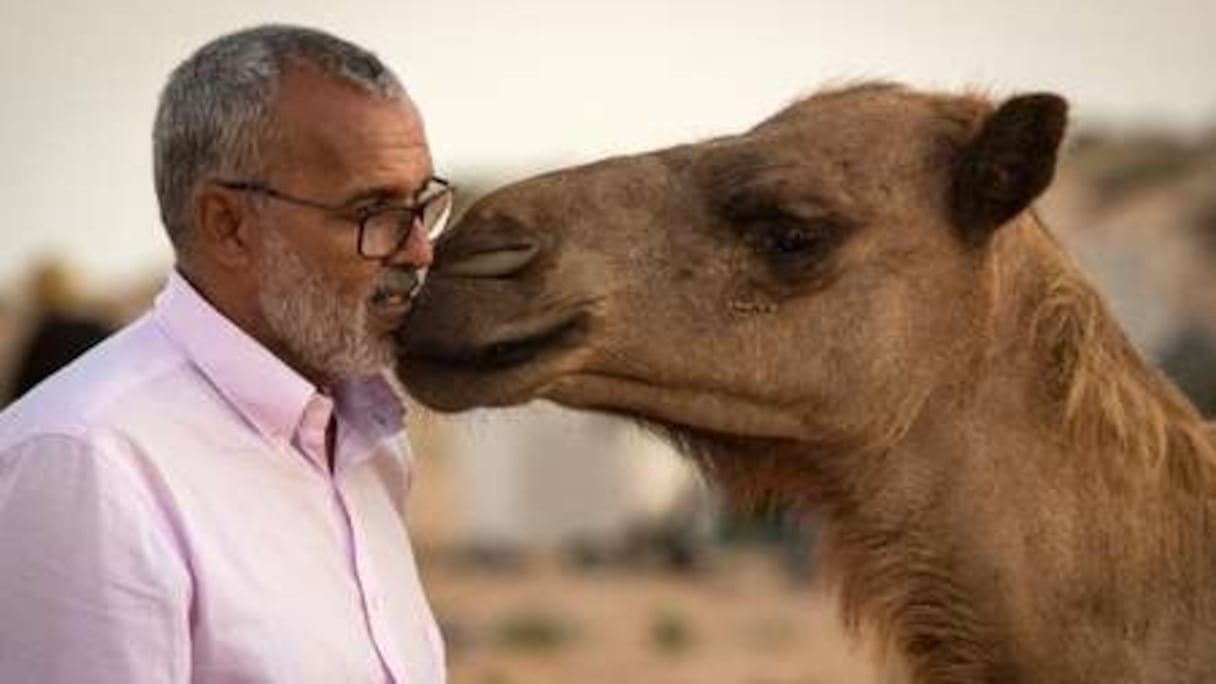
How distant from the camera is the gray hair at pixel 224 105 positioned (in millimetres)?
4504

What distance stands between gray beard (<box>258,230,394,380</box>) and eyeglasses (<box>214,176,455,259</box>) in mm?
73

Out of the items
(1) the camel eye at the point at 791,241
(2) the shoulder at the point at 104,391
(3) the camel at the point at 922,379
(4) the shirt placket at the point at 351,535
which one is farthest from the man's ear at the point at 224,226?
(1) the camel eye at the point at 791,241

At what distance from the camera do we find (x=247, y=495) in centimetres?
445

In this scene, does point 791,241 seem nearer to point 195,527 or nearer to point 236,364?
point 236,364

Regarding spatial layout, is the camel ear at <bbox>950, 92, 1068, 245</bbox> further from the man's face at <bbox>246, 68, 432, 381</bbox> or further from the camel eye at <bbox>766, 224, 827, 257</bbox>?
the man's face at <bbox>246, 68, 432, 381</bbox>

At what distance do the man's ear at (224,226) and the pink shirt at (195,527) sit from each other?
0.08m

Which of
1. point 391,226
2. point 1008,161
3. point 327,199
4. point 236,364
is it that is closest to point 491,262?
point 391,226

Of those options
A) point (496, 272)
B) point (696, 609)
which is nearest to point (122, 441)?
point (496, 272)

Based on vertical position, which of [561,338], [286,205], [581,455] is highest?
[286,205]

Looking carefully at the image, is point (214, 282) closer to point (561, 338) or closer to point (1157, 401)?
point (561, 338)

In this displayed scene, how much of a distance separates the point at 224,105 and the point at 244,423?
50cm

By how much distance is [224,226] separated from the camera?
4.56m

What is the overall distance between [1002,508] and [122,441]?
1804mm

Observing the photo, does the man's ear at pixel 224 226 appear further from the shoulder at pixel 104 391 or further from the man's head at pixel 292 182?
the shoulder at pixel 104 391
